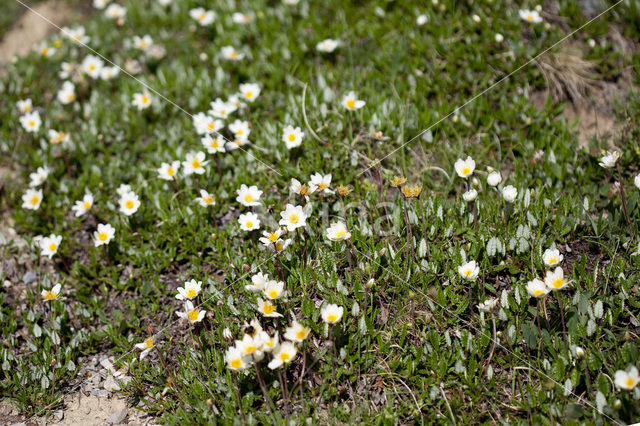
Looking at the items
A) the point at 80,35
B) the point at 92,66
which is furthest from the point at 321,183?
the point at 80,35

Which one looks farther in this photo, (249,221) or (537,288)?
(249,221)

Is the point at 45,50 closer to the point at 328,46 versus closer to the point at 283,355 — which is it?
the point at 328,46

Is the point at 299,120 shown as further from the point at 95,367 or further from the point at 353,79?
the point at 95,367

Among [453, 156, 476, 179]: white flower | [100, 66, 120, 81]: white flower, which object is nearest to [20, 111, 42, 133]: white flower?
[100, 66, 120, 81]: white flower

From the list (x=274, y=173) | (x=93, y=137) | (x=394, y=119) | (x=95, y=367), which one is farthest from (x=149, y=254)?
(x=394, y=119)

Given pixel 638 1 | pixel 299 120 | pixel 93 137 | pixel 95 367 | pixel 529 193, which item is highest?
pixel 638 1
